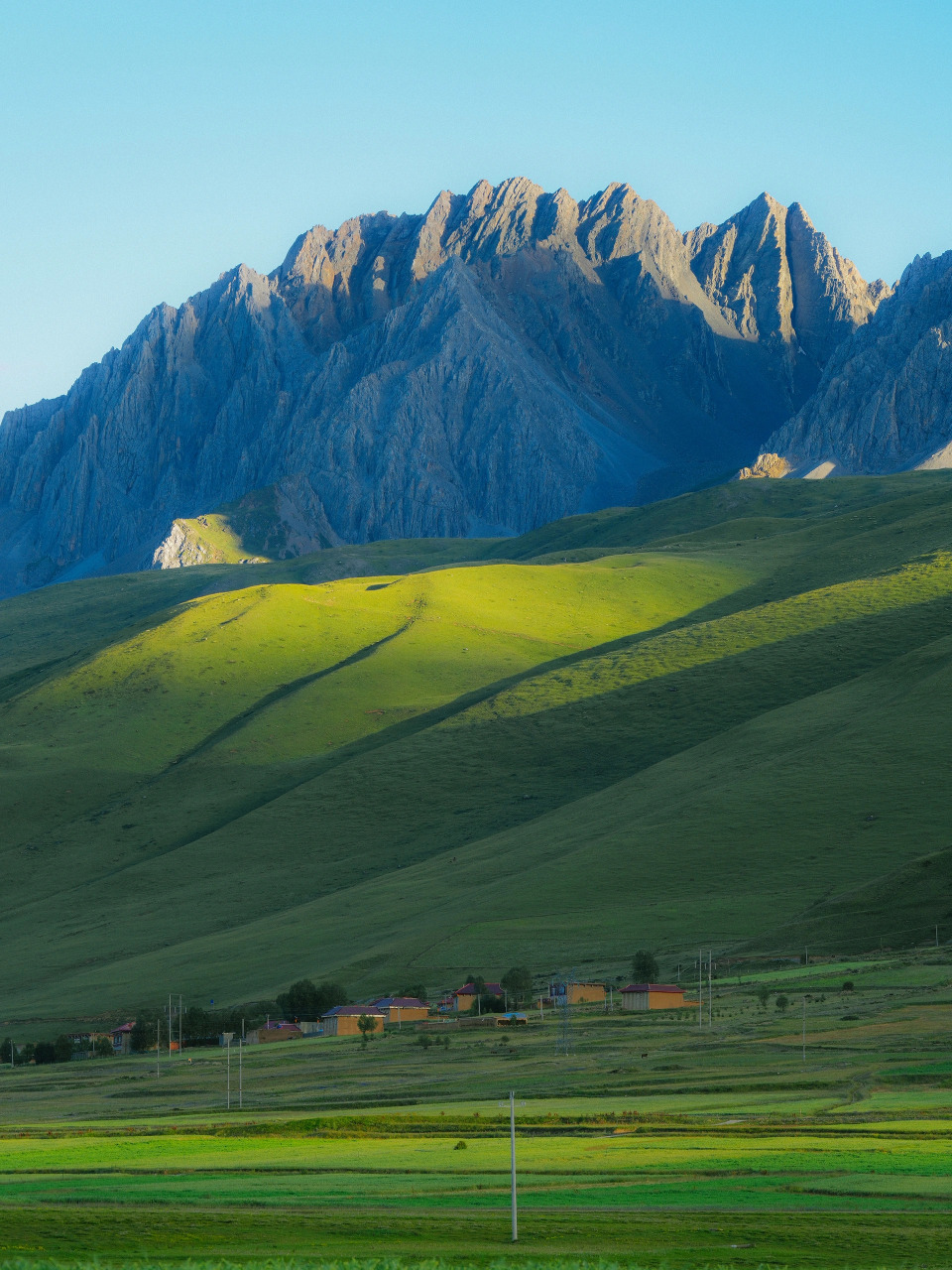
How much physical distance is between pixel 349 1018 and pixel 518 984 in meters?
10.4

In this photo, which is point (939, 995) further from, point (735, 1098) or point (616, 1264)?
point (616, 1264)

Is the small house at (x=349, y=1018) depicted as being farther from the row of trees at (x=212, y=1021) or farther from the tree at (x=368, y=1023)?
the row of trees at (x=212, y=1021)

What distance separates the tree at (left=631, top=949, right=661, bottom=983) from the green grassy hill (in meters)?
3.13

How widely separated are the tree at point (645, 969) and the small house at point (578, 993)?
2172mm

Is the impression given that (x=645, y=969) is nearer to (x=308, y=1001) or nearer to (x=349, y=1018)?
(x=349, y=1018)

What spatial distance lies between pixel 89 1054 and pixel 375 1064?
3018 centimetres

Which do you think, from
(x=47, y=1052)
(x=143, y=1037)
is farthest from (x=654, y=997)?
(x=47, y=1052)

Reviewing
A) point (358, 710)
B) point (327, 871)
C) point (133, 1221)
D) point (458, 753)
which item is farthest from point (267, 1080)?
point (358, 710)

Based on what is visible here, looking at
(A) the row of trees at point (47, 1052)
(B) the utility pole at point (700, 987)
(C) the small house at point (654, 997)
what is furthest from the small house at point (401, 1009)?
(A) the row of trees at point (47, 1052)

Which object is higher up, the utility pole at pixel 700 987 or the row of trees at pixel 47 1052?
the utility pole at pixel 700 987

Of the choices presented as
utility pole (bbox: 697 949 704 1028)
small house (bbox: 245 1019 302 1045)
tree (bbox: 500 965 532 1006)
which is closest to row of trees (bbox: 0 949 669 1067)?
tree (bbox: 500 965 532 1006)

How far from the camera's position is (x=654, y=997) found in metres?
88.8

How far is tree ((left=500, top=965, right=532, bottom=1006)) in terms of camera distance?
3698 inches

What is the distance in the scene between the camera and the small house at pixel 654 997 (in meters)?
88.5
